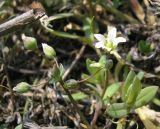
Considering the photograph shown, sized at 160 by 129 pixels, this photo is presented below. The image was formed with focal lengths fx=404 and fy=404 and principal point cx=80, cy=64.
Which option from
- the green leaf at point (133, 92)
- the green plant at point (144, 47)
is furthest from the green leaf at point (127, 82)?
the green plant at point (144, 47)

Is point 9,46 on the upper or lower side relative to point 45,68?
upper

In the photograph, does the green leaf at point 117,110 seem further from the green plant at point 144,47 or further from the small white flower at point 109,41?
the green plant at point 144,47

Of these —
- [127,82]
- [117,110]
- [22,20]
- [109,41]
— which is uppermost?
[22,20]

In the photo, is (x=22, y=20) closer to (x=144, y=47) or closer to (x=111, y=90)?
(x=111, y=90)

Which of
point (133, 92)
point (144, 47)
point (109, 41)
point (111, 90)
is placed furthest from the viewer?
point (144, 47)

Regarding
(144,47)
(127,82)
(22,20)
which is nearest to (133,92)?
(127,82)

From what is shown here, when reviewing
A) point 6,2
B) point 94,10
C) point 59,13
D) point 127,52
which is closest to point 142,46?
point 127,52

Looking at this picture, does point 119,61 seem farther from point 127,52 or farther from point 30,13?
point 30,13
